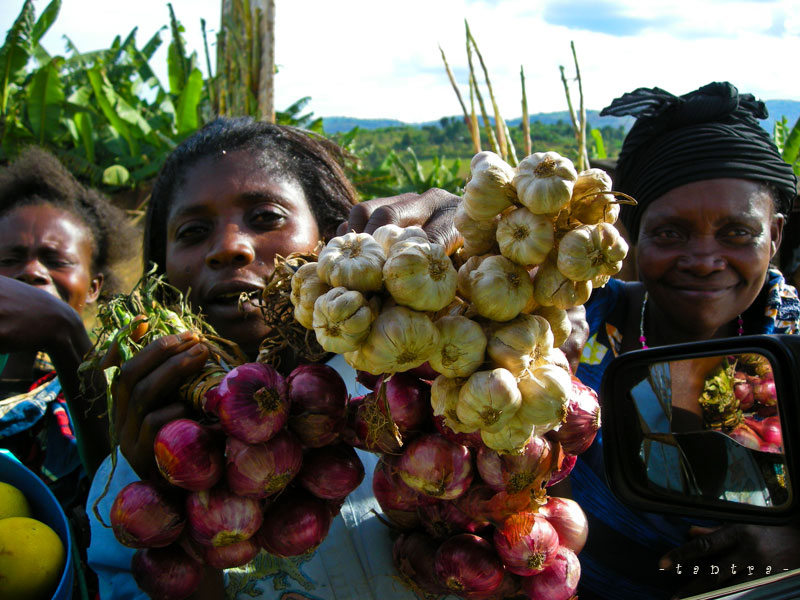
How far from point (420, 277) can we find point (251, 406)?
452mm

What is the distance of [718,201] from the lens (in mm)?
2160

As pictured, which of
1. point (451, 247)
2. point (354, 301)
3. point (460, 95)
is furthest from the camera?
point (460, 95)

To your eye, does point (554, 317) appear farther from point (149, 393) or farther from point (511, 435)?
point (149, 393)

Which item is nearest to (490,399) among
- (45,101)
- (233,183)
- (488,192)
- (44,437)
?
(488,192)

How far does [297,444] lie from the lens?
1.23m

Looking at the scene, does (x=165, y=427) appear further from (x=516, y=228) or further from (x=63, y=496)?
(x=63, y=496)

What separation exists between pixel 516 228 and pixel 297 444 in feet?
2.06

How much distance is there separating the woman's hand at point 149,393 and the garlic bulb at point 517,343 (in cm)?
74

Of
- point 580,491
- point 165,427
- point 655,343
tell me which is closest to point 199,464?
point 165,427

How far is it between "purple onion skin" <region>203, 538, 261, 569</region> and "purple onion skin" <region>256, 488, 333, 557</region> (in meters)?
0.03

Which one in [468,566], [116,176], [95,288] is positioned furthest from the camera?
[116,176]

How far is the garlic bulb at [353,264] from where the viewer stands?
969mm

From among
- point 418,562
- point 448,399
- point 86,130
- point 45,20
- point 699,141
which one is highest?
point 45,20

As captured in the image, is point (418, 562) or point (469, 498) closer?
point (469, 498)
